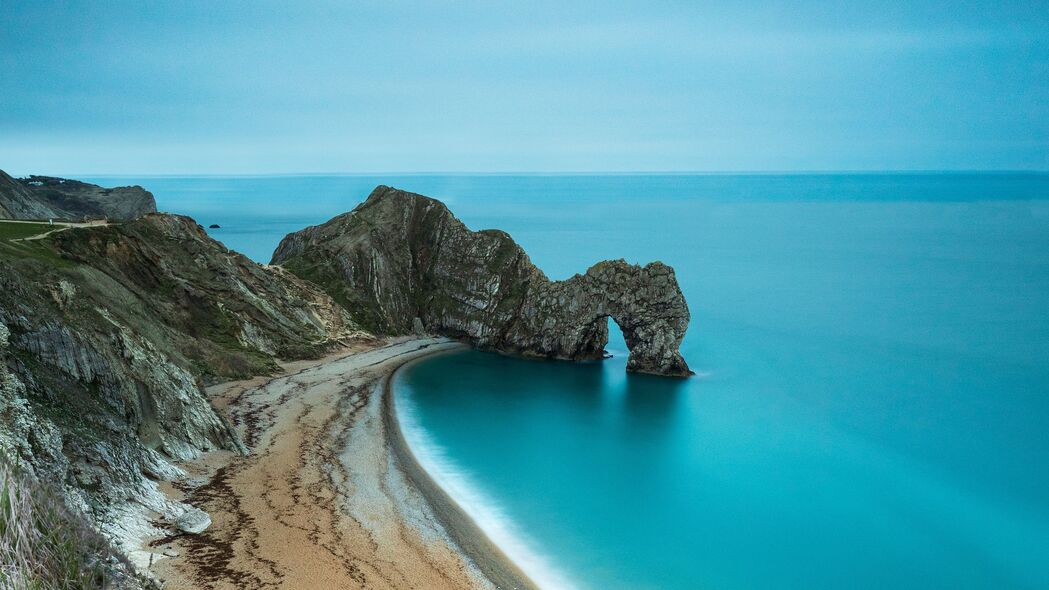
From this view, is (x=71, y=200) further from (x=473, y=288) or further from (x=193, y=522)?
(x=193, y=522)

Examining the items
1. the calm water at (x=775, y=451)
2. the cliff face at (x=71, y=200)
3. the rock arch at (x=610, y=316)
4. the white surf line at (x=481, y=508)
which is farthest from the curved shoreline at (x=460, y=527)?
the cliff face at (x=71, y=200)

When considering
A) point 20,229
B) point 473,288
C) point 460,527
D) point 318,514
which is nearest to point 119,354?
point 318,514

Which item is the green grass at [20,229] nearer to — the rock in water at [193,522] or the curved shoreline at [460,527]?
the curved shoreline at [460,527]

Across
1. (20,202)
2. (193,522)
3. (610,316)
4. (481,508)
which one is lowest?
(481,508)

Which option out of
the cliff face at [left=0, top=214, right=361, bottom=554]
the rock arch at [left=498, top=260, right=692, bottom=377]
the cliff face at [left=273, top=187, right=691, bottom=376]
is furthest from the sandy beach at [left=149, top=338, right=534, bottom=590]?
the cliff face at [left=273, top=187, right=691, bottom=376]

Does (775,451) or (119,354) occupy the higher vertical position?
(119,354)

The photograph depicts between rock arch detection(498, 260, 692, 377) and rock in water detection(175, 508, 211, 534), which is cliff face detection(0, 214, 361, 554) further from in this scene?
rock arch detection(498, 260, 692, 377)
